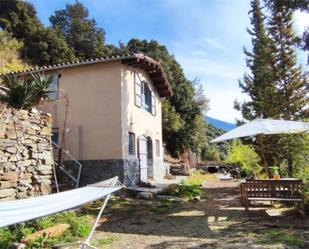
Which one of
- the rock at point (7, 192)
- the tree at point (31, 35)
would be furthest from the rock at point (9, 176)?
the tree at point (31, 35)

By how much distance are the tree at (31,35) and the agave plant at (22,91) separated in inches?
838

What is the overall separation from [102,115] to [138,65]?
310cm

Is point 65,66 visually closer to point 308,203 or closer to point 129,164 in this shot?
point 129,164

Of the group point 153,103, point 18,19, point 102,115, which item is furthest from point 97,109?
point 18,19

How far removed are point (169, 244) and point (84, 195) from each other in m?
1.79

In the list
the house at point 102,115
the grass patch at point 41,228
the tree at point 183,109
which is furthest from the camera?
the tree at point 183,109

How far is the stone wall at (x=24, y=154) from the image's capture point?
8273 mm

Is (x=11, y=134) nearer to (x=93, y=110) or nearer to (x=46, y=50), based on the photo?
(x=93, y=110)

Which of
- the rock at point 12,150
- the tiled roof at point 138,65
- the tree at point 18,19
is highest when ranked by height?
the tree at point 18,19

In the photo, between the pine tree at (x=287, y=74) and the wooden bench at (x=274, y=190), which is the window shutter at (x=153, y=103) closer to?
the wooden bench at (x=274, y=190)

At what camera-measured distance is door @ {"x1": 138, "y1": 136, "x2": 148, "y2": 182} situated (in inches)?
594

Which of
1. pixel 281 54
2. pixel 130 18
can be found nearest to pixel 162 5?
pixel 130 18

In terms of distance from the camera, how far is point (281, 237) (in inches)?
249

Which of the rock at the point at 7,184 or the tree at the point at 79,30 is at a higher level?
the tree at the point at 79,30
